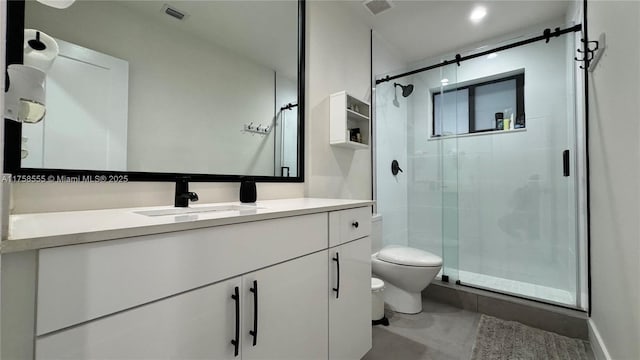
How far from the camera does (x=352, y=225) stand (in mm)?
1357

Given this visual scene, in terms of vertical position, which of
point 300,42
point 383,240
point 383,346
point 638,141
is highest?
point 300,42

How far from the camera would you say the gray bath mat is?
1.58 metres

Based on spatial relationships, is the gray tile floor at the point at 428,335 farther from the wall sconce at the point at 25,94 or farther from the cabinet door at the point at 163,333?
the wall sconce at the point at 25,94

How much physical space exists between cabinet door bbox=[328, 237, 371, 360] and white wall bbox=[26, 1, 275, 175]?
2.21ft

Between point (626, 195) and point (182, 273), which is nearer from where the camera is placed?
point (182, 273)

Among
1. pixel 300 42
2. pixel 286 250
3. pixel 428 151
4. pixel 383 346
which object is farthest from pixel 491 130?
pixel 286 250

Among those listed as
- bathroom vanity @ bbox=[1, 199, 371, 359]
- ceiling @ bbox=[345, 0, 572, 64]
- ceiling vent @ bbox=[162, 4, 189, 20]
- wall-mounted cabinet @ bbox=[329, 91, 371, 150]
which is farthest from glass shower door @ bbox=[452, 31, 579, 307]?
ceiling vent @ bbox=[162, 4, 189, 20]

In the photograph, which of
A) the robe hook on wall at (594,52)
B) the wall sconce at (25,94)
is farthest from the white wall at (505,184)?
the wall sconce at (25,94)

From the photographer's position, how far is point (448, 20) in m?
2.41

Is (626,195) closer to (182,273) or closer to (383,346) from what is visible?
(383,346)

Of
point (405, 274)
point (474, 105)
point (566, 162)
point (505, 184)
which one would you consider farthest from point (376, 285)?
point (474, 105)

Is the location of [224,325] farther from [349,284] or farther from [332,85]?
[332,85]

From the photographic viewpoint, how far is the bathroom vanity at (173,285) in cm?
51

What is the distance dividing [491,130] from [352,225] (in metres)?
2.11
